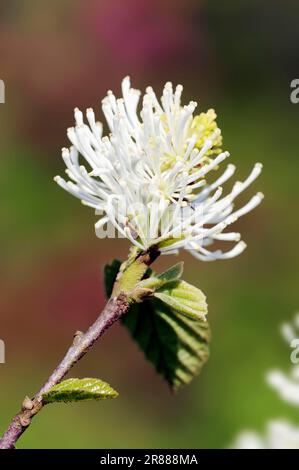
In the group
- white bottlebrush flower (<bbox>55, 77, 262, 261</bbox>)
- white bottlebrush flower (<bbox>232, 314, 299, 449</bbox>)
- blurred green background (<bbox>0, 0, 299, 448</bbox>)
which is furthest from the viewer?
blurred green background (<bbox>0, 0, 299, 448</bbox>)

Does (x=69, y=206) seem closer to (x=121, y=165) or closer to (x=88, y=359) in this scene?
(x=88, y=359)

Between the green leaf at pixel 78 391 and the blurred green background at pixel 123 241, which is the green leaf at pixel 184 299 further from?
the blurred green background at pixel 123 241

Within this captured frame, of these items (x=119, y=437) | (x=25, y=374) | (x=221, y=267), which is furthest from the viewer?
(x=221, y=267)

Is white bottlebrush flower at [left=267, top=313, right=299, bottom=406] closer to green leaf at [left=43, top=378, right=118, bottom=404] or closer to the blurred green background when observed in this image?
green leaf at [left=43, top=378, right=118, bottom=404]

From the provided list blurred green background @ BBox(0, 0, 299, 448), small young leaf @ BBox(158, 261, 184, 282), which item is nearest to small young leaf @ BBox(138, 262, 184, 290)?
small young leaf @ BBox(158, 261, 184, 282)
